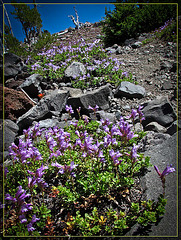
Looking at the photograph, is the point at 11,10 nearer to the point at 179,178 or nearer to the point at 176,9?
the point at 176,9

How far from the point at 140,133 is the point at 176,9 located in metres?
1.61

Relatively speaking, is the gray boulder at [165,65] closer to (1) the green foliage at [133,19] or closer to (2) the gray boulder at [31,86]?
(1) the green foliage at [133,19]

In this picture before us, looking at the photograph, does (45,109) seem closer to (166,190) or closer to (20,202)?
(20,202)

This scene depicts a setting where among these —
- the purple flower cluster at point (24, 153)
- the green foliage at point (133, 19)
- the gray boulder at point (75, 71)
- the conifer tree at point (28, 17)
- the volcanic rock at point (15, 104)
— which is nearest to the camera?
the conifer tree at point (28, 17)

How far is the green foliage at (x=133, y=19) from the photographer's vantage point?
198 cm

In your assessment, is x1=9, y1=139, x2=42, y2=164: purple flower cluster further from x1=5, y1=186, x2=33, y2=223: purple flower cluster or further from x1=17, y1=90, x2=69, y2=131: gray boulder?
x1=17, y1=90, x2=69, y2=131: gray boulder

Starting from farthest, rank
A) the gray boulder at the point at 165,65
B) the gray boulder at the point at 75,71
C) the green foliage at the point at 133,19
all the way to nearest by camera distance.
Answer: the gray boulder at the point at 75,71 → the gray boulder at the point at 165,65 → the green foliage at the point at 133,19

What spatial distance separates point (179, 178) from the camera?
4.38 ft

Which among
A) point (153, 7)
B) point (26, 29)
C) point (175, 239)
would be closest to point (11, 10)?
point (26, 29)

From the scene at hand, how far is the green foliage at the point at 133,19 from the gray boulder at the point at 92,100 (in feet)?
4.61

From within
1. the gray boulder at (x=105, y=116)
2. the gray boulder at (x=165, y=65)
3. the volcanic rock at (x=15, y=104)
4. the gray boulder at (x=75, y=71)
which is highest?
the gray boulder at (x=75, y=71)

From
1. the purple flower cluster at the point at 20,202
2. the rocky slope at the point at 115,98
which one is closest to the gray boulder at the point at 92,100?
the rocky slope at the point at 115,98

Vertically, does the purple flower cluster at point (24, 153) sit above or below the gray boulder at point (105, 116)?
below

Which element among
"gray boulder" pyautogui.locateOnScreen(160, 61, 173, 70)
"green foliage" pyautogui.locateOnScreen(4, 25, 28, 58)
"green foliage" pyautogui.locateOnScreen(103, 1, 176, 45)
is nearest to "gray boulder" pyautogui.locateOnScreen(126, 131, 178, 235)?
"green foliage" pyautogui.locateOnScreen(103, 1, 176, 45)
